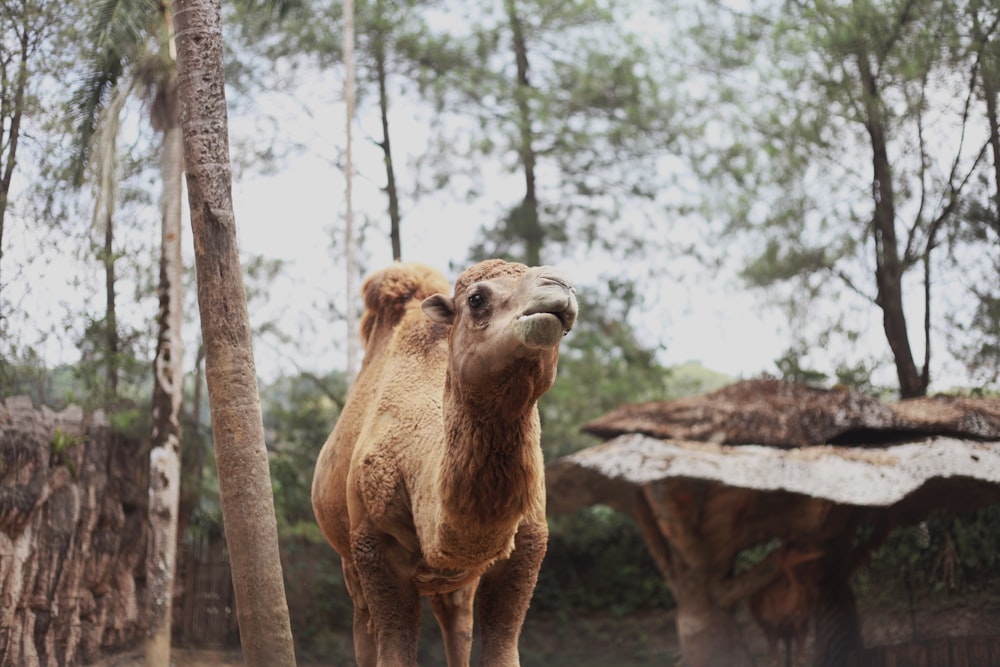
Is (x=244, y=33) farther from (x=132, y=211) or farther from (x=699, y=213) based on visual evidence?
(x=699, y=213)

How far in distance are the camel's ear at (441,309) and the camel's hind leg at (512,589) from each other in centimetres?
97

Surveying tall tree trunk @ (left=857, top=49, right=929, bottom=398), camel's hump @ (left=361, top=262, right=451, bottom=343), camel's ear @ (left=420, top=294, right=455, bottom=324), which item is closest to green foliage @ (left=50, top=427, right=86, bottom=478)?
camel's hump @ (left=361, top=262, right=451, bottom=343)

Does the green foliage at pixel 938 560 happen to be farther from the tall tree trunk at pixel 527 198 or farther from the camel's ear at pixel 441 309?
the camel's ear at pixel 441 309

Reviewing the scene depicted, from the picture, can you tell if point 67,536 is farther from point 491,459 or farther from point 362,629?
point 491,459

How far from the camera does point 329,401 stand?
15.9 meters

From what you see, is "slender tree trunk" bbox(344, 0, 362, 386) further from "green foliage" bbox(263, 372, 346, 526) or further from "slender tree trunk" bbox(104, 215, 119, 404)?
"slender tree trunk" bbox(104, 215, 119, 404)

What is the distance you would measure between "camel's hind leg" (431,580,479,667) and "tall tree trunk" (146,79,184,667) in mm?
6878

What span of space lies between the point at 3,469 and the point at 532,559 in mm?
6062

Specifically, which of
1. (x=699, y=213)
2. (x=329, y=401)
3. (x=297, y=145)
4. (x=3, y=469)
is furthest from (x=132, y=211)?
(x=699, y=213)

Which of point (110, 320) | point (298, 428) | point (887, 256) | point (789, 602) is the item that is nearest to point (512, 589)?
point (789, 602)

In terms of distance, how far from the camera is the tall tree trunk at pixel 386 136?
15.4 meters

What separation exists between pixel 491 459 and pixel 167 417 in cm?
876

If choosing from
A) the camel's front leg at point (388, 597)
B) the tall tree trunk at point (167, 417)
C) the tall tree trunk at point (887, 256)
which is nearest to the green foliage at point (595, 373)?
the tall tree trunk at point (887, 256)

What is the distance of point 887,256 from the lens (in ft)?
37.4
